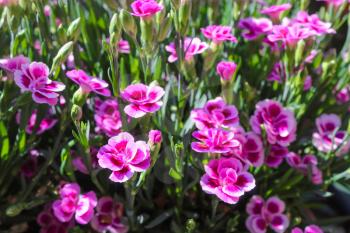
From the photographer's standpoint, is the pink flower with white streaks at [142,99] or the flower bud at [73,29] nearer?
the pink flower with white streaks at [142,99]

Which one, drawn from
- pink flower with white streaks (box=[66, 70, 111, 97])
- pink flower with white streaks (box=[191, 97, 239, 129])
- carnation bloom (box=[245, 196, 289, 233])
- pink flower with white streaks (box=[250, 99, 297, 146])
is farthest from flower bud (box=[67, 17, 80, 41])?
carnation bloom (box=[245, 196, 289, 233])

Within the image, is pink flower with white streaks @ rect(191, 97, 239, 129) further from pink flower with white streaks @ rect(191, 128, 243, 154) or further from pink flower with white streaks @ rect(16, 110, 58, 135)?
pink flower with white streaks @ rect(16, 110, 58, 135)

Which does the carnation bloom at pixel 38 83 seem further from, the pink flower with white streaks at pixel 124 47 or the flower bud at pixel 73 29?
the pink flower with white streaks at pixel 124 47

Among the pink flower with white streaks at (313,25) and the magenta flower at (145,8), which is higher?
the magenta flower at (145,8)

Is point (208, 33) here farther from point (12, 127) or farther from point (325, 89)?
point (12, 127)

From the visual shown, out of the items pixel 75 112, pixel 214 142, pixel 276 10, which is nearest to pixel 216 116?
pixel 214 142

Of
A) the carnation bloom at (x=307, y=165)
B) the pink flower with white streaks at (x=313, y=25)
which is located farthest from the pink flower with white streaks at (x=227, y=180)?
the pink flower with white streaks at (x=313, y=25)
